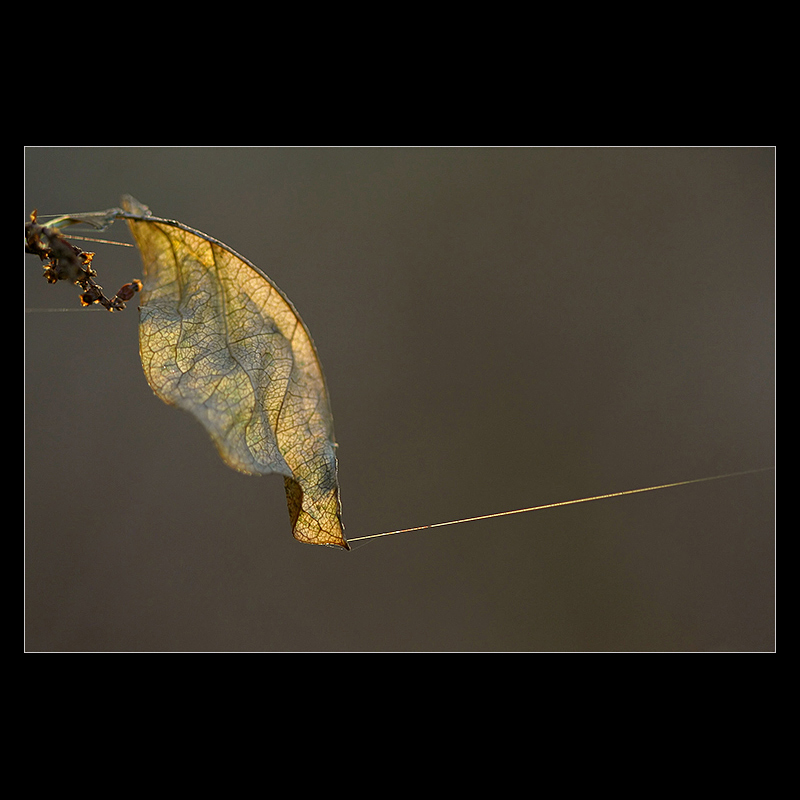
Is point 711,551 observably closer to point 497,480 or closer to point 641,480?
point 641,480

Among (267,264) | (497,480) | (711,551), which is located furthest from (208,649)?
(711,551)

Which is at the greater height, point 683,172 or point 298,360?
point 683,172

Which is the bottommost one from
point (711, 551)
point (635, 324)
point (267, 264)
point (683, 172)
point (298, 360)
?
point (711, 551)

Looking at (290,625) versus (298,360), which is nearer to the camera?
(298,360)

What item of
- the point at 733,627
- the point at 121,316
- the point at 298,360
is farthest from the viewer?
the point at 733,627

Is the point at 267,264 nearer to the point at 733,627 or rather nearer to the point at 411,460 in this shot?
the point at 411,460

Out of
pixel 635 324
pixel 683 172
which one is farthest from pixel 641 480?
pixel 683 172

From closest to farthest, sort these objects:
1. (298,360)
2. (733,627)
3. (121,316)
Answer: (298,360) < (121,316) < (733,627)
